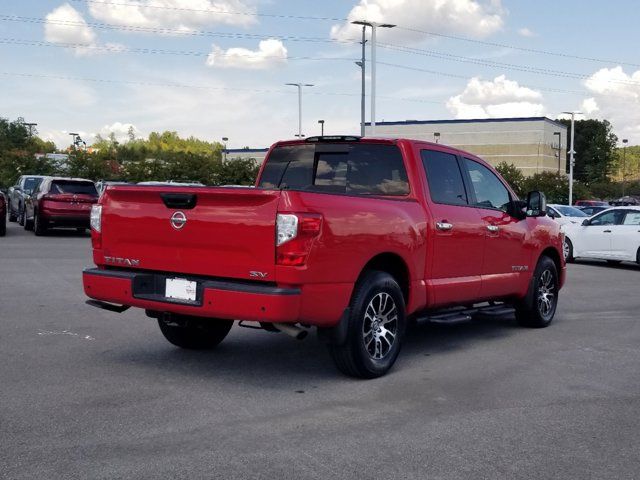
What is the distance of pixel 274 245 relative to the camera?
18.7ft

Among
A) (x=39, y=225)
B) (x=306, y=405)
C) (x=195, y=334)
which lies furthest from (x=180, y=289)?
(x=39, y=225)

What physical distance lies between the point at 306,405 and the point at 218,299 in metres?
0.98

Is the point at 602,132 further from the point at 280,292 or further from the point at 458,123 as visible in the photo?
the point at 280,292

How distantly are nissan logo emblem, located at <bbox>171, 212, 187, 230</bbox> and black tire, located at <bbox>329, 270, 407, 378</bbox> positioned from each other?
1.42 metres

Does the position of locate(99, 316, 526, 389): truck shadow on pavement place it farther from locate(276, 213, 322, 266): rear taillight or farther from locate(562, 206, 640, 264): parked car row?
locate(562, 206, 640, 264): parked car row

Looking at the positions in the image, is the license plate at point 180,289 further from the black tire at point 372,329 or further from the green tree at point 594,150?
the green tree at point 594,150

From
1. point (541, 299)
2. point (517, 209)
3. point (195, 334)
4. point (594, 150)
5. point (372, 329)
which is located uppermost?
point (594, 150)

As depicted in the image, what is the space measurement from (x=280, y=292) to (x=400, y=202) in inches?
65.4

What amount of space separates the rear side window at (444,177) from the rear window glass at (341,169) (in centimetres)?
33

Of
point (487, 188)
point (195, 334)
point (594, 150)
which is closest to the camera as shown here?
point (195, 334)

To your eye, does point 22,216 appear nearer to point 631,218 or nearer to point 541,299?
point 631,218

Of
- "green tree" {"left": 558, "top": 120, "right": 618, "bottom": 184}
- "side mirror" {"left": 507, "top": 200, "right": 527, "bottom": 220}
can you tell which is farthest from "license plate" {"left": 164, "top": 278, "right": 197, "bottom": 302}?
"green tree" {"left": 558, "top": 120, "right": 618, "bottom": 184}

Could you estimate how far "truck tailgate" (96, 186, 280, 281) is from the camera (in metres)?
5.75

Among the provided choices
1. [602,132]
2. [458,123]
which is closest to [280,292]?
[458,123]
